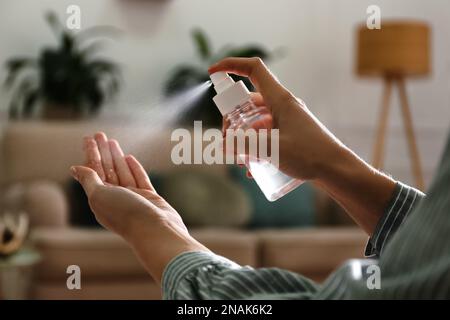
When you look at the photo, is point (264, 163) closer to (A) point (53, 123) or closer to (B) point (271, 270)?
(B) point (271, 270)

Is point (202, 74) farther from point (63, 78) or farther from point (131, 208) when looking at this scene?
point (131, 208)

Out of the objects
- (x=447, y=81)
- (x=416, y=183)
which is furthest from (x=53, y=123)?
(x=447, y=81)

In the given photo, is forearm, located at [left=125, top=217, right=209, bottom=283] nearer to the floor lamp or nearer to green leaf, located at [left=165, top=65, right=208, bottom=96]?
green leaf, located at [left=165, top=65, right=208, bottom=96]

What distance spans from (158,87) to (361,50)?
837 millimetres

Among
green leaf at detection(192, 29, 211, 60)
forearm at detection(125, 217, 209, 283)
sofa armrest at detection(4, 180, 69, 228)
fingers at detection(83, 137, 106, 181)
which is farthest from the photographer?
green leaf at detection(192, 29, 211, 60)

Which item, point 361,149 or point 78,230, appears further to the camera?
point 361,149

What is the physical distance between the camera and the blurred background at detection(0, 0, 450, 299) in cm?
228

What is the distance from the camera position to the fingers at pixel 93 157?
2.43ft

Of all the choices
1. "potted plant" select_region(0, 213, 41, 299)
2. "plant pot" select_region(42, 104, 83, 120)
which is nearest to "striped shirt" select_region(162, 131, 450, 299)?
"potted plant" select_region(0, 213, 41, 299)

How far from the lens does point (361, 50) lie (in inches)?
113

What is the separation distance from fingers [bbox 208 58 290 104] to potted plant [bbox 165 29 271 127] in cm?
205

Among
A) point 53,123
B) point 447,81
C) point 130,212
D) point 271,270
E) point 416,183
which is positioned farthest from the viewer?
point 447,81

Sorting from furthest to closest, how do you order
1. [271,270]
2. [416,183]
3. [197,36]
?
[416,183] < [197,36] < [271,270]
